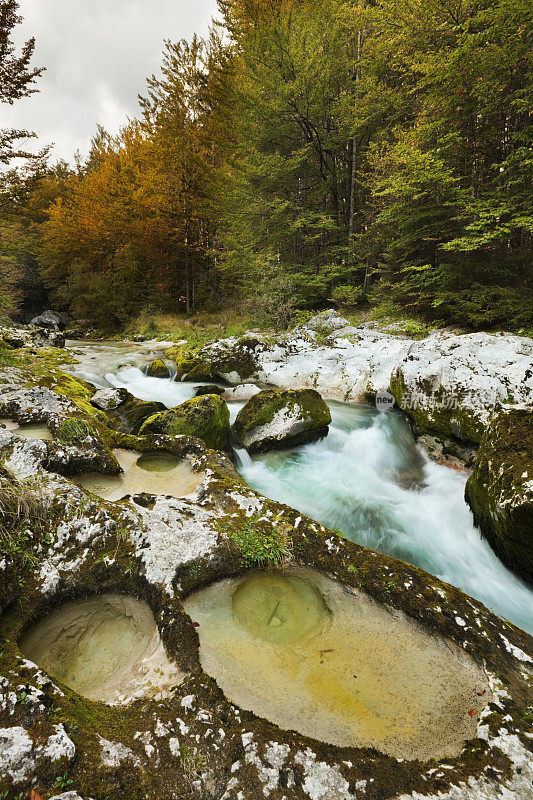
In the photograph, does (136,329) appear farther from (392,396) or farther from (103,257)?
(392,396)

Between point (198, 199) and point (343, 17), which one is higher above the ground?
point (343, 17)

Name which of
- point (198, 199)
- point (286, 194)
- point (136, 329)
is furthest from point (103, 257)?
point (286, 194)

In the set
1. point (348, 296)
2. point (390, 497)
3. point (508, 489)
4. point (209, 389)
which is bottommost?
point (390, 497)

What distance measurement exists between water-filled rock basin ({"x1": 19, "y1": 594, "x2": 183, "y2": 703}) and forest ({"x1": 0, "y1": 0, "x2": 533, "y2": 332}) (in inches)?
340

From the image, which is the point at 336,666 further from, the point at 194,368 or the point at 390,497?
the point at 194,368

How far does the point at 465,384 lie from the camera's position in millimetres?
6082

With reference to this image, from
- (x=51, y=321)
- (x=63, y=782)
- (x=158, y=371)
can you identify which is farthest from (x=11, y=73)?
(x=51, y=321)

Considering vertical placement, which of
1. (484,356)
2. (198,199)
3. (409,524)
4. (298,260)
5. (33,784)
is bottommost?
(409,524)

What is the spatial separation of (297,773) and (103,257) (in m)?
29.0

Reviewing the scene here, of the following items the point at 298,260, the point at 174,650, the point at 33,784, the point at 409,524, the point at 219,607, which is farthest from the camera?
the point at 298,260

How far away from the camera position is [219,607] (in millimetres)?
2535

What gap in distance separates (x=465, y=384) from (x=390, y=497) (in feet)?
8.70

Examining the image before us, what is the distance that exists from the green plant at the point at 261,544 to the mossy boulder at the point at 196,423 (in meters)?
2.87

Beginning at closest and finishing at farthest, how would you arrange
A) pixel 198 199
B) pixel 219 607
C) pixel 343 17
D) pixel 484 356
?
pixel 219 607 → pixel 484 356 → pixel 343 17 → pixel 198 199
